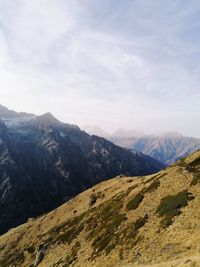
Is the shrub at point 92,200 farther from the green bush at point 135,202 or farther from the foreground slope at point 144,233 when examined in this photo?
the green bush at point 135,202

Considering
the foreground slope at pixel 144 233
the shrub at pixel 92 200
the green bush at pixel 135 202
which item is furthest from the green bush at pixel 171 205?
the shrub at pixel 92 200

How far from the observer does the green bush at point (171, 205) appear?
39.9 m

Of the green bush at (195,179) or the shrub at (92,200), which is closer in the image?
the green bush at (195,179)

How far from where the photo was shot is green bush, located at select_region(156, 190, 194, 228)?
3994 centimetres

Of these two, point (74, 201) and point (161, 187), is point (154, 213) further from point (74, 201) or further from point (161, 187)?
point (74, 201)

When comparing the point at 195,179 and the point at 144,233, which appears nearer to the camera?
the point at 144,233

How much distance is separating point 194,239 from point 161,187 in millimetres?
23356

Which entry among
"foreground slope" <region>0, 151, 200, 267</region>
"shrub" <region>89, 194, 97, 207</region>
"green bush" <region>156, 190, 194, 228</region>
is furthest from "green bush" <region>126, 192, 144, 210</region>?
"shrub" <region>89, 194, 97, 207</region>

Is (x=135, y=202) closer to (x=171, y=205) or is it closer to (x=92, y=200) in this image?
(x=171, y=205)

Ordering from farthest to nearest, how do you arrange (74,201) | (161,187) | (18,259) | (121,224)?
(74,201) < (18,259) < (161,187) < (121,224)

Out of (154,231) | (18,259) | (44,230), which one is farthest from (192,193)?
(44,230)

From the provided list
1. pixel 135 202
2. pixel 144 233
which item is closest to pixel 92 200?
pixel 135 202

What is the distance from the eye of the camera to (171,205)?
142 ft

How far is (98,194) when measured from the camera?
93.5m
